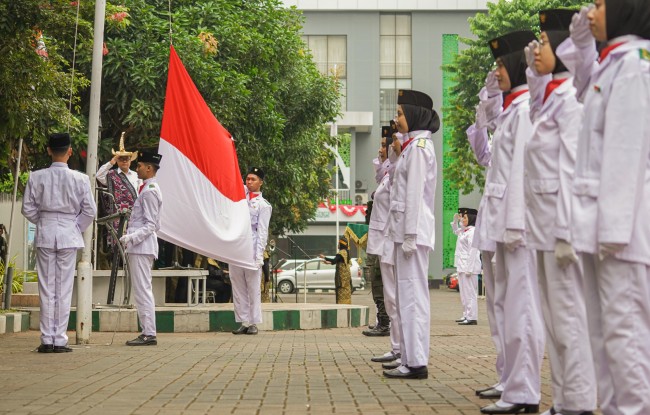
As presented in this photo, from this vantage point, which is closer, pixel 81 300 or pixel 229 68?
pixel 81 300

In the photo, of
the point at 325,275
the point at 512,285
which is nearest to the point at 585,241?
the point at 512,285

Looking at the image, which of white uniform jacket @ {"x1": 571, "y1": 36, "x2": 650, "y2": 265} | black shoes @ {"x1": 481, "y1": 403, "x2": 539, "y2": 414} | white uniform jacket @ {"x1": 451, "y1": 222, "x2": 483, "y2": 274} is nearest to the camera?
white uniform jacket @ {"x1": 571, "y1": 36, "x2": 650, "y2": 265}

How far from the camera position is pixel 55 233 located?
12.6 m

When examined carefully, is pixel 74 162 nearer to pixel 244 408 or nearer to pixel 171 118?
pixel 171 118

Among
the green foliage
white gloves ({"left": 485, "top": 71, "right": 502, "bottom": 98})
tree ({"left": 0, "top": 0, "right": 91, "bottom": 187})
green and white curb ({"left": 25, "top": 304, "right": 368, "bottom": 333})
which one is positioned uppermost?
the green foliage

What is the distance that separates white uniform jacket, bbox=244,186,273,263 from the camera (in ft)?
57.4

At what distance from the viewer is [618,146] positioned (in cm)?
521

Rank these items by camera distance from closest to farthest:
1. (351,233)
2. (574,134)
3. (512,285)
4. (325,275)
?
(574,134) < (512,285) < (351,233) < (325,275)

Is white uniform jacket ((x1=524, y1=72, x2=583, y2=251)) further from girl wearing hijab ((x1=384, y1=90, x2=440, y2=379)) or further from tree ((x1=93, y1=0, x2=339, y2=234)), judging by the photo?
tree ((x1=93, y1=0, x2=339, y2=234))

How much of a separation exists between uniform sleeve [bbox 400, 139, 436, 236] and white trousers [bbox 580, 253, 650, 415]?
→ 4.09 m

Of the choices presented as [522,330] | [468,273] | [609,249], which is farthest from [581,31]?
[468,273]

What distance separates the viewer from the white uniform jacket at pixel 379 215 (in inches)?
548

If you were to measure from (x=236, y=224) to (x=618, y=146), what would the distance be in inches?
486

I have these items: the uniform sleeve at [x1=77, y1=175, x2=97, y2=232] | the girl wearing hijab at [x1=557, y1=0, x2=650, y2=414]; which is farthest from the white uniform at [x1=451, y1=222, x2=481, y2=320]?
the girl wearing hijab at [x1=557, y1=0, x2=650, y2=414]
